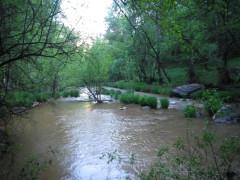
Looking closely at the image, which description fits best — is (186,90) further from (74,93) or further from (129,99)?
(74,93)

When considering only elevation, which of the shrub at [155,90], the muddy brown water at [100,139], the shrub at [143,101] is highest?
the shrub at [155,90]

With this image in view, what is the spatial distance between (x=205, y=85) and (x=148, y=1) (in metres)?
20.5

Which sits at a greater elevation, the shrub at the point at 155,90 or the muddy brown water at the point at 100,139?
the shrub at the point at 155,90

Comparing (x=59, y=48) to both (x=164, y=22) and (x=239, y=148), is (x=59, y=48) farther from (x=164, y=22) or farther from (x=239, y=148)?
(x=239, y=148)

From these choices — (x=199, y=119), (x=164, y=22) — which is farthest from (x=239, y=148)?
(x=199, y=119)

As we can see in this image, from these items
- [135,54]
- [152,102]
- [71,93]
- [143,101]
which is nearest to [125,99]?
[143,101]

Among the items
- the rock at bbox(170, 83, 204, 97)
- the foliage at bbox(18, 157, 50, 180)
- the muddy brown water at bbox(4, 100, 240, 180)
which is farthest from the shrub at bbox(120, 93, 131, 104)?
the foliage at bbox(18, 157, 50, 180)

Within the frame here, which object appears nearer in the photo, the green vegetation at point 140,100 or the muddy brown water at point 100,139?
the muddy brown water at point 100,139

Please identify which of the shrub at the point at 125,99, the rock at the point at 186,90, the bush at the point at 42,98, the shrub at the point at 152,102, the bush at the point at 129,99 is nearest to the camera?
the shrub at the point at 152,102

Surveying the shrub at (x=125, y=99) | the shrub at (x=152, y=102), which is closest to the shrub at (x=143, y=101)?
the shrub at (x=152, y=102)

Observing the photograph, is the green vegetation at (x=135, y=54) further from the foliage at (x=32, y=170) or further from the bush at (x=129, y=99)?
the foliage at (x=32, y=170)

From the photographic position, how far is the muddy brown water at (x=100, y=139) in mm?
7895

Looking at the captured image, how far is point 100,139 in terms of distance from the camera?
36.9 ft

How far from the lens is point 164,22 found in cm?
321
